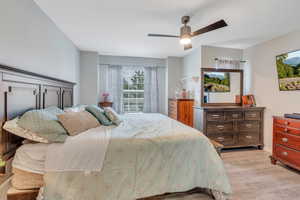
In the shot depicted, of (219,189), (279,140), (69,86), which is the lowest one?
(219,189)

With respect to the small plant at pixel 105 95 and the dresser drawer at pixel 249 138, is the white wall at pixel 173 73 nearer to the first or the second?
the small plant at pixel 105 95

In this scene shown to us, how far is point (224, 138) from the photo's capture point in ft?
10.9

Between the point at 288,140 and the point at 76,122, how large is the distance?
3222 millimetres

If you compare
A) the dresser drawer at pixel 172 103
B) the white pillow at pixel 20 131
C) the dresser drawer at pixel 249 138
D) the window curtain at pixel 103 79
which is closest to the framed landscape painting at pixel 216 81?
the dresser drawer at pixel 172 103

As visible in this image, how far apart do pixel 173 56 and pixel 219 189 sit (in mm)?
3963

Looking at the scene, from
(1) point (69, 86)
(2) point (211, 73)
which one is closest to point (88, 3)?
(1) point (69, 86)

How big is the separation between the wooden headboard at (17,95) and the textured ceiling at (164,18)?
1.09 metres

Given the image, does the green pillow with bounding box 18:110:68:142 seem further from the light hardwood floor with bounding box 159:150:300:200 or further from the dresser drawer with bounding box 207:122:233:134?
the dresser drawer with bounding box 207:122:233:134

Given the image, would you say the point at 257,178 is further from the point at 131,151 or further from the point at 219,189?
the point at 131,151

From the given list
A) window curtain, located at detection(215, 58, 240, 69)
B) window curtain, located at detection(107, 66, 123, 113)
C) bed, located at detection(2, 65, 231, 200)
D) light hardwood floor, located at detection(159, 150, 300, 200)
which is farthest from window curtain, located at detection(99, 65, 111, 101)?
light hardwood floor, located at detection(159, 150, 300, 200)

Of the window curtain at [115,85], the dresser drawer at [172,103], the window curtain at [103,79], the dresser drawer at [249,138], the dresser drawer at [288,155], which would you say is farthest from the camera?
the window curtain at [115,85]

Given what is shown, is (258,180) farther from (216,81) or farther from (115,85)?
(115,85)

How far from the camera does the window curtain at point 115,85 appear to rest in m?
4.85

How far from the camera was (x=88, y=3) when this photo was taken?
6.66ft
